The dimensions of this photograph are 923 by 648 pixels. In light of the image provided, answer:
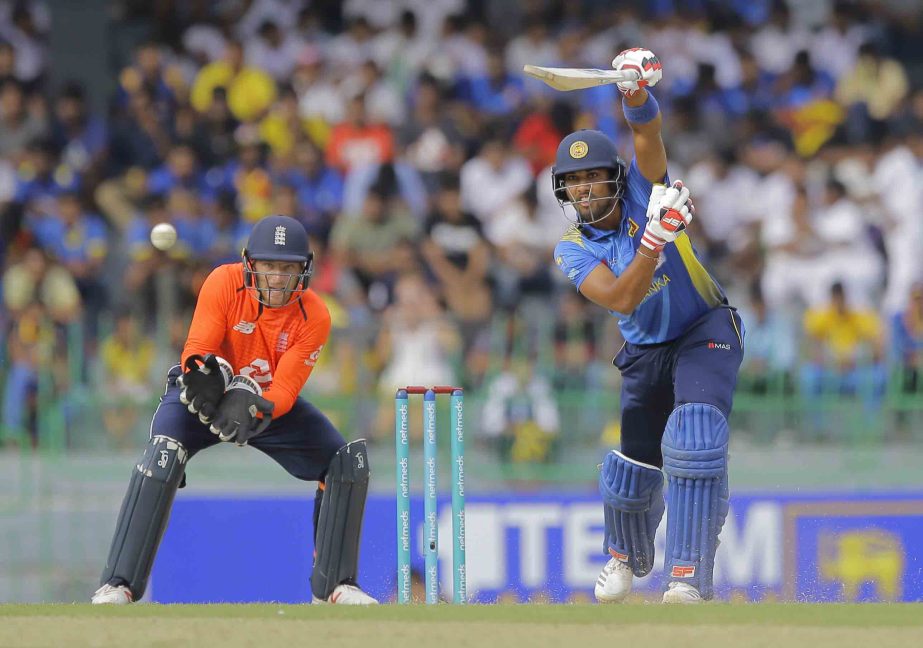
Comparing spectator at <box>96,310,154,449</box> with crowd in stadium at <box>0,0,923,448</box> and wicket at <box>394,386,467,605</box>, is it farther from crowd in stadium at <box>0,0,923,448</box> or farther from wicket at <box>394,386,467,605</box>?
wicket at <box>394,386,467,605</box>

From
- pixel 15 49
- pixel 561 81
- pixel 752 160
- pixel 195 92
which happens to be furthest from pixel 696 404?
pixel 15 49

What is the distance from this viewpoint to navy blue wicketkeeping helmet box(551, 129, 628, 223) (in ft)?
22.3

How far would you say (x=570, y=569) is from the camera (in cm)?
1040

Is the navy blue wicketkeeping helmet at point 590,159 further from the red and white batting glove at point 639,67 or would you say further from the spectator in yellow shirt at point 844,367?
the spectator in yellow shirt at point 844,367

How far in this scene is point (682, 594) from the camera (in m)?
6.44

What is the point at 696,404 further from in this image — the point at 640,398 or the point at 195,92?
the point at 195,92

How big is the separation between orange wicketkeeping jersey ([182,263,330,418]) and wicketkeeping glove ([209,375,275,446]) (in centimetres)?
11

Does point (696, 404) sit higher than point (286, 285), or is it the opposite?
point (286, 285)

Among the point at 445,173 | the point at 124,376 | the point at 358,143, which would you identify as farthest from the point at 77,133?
the point at 124,376

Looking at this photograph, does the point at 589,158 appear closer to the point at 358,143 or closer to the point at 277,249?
the point at 277,249

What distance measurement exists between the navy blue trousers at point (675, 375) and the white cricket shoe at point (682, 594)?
782mm

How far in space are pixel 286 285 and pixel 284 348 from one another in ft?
1.05

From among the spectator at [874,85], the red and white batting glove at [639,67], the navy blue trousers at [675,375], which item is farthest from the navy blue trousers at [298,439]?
the spectator at [874,85]

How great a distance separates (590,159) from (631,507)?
1697 mm
